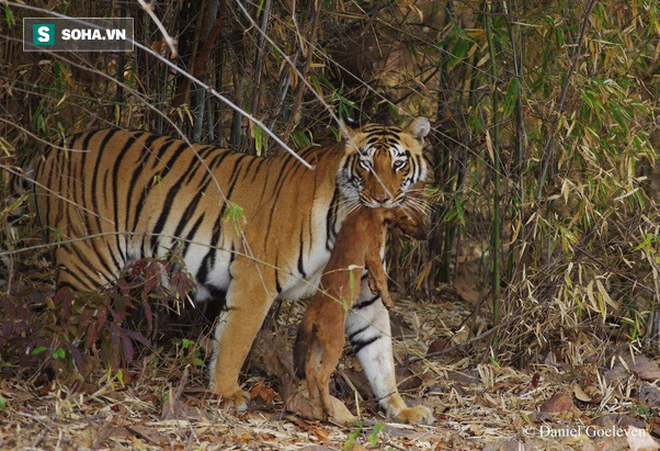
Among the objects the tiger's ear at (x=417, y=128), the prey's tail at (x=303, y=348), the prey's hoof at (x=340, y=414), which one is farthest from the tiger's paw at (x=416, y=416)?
the tiger's ear at (x=417, y=128)

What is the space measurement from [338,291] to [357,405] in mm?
453

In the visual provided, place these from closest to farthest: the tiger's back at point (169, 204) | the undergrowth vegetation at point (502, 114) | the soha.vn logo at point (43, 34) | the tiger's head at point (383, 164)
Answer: the tiger's head at point (383, 164), the tiger's back at point (169, 204), the soha.vn logo at point (43, 34), the undergrowth vegetation at point (502, 114)

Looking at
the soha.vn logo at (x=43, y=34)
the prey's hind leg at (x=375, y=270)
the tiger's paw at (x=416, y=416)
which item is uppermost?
the soha.vn logo at (x=43, y=34)

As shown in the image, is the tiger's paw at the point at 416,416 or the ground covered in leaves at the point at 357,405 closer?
the ground covered in leaves at the point at 357,405

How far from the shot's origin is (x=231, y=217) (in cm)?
420

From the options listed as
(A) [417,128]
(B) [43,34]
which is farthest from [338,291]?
(B) [43,34]

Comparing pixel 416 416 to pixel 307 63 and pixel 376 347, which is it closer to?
pixel 376 347

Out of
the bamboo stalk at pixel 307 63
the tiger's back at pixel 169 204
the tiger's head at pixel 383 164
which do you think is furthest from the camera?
the tiger's back at pixel 169 204

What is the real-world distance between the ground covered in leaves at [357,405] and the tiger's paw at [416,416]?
0.06 metres

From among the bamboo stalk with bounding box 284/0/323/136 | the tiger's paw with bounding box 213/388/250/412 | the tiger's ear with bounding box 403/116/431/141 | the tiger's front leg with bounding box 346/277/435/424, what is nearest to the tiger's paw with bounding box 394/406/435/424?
the tiger's front leg with bounding box 346/277/435/424

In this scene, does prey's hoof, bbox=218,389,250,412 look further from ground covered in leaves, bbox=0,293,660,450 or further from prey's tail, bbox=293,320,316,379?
prey's tail, bbox=293,320,316,379

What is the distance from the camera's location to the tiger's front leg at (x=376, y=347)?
13.9 feet

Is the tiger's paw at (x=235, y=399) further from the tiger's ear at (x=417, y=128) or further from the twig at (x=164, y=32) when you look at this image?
the twig at (x=164, y=32)

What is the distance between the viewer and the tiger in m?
4.20
